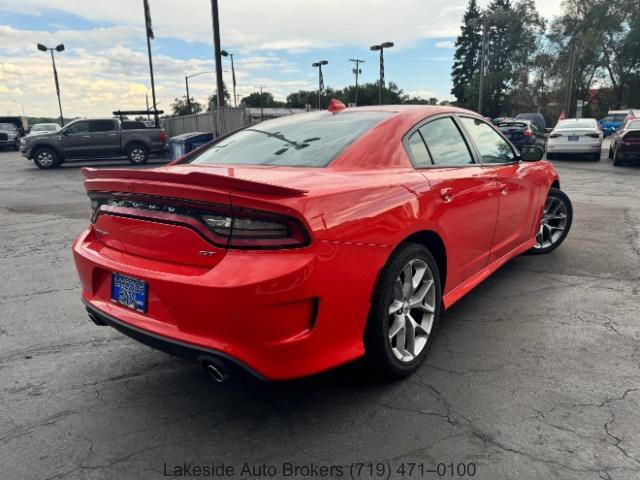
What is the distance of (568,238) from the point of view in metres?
6.06

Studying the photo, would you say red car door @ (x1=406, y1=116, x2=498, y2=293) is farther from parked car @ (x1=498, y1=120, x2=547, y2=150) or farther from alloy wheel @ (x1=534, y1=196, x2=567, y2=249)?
parked car @ (x1=498, y1=120, x2=547, y2=150)

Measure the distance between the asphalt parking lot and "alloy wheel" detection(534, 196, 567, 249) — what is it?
117 centimetres

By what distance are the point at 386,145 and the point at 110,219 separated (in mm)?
1592

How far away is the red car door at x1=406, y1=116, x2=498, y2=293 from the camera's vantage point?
10.00ft

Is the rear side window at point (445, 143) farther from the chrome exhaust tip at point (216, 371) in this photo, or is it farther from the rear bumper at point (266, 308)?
the chrome exhaust tip at point (216, 371)

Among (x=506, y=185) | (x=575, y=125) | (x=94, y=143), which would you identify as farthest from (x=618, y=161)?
(x=94, y=143)

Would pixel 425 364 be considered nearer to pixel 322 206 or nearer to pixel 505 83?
pixel 322 206

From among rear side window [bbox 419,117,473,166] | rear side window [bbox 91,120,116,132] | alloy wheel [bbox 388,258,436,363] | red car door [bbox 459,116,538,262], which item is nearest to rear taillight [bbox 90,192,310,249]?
alloy wheel [bbox 388,258,436,363]

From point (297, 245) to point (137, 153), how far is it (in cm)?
1841

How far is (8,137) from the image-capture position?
30.0 metres

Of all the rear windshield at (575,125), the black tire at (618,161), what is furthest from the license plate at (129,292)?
the rear windshield at (575,125)

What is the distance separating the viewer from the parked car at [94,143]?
18.1 meters

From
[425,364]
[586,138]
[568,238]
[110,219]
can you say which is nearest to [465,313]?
[425,364]

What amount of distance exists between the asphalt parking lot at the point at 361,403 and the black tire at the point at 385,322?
0.13 m
